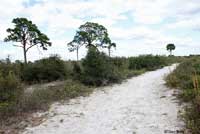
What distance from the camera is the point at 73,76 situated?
16.2m

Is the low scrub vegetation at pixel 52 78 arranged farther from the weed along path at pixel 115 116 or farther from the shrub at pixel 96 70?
the weed along path at pixel 115 116

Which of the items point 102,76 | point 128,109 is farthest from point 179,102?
point 102,76

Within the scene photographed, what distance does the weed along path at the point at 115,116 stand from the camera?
22.1ft

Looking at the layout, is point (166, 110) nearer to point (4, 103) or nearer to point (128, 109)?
point (128, 109)

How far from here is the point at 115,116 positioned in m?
7.92

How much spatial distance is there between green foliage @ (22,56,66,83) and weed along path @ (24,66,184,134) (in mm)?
5408

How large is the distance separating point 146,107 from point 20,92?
3.93 metres

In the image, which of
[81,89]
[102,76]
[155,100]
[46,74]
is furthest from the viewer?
[46,74]

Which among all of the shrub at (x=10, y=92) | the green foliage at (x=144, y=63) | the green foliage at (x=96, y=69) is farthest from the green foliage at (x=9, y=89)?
the green foliage at (x=144, y=63)

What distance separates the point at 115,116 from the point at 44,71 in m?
8.86

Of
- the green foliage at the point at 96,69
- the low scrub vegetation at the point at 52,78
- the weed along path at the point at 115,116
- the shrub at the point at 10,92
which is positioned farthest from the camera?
the green foliage at the point at 96,69

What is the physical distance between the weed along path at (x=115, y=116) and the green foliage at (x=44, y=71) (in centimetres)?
541

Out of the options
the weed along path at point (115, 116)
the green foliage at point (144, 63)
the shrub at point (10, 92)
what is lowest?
the weed along path at point (115, 116)

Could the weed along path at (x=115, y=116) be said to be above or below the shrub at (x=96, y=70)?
below
